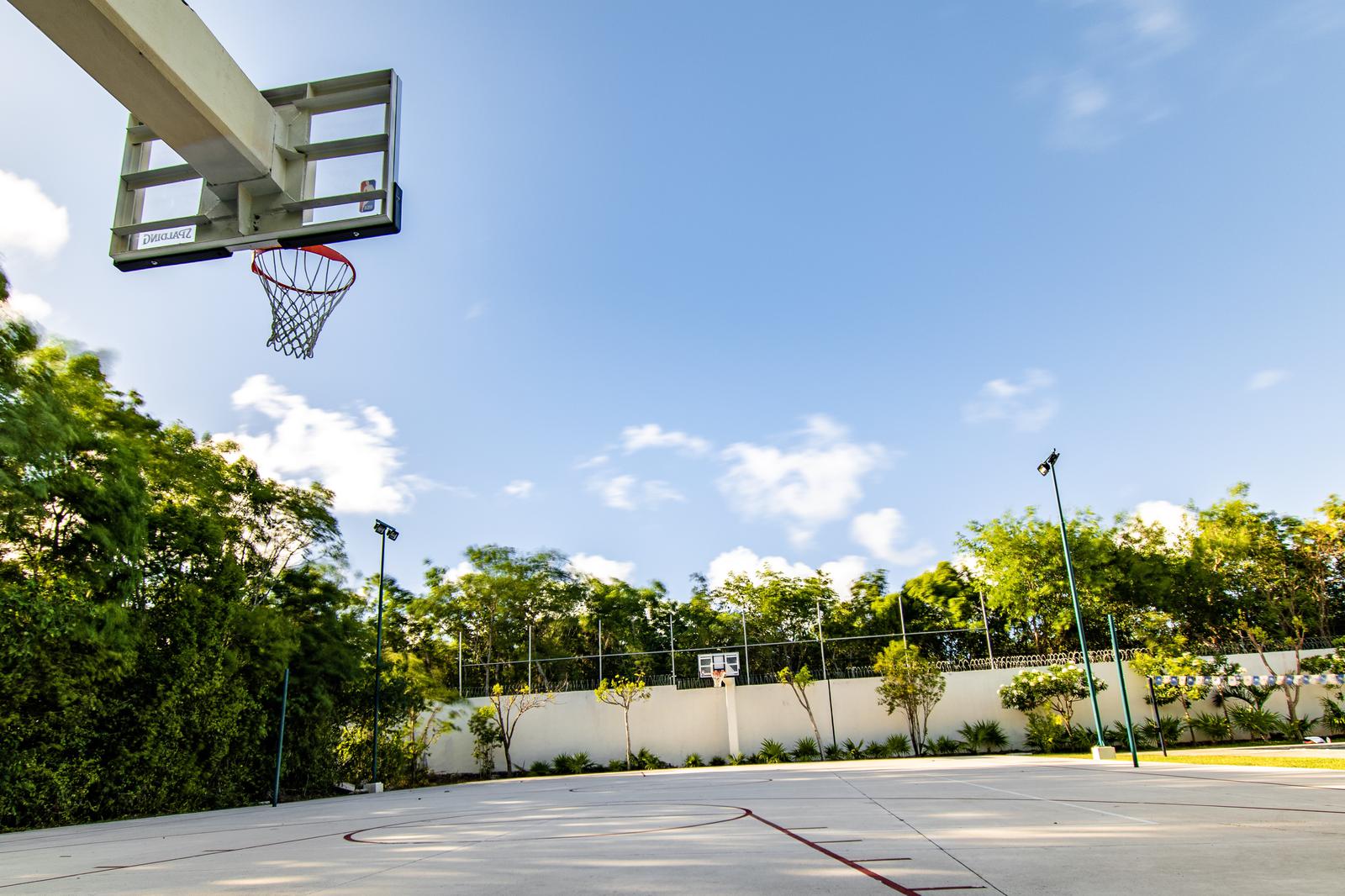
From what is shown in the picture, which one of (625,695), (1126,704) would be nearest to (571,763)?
(625,695)

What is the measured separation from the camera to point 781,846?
5.34 meters

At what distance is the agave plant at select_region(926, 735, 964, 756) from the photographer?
76.3ft

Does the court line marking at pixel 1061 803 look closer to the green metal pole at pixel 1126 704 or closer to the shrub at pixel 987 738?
the green metal pole at pixel 1126 704

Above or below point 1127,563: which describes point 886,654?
below

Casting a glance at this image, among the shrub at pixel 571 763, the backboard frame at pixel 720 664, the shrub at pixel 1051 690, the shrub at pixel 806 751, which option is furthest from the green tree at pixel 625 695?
the shrub at pixel 1051 690

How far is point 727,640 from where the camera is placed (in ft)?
104

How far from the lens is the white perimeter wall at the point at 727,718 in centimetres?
2369

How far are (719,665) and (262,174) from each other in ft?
77.0

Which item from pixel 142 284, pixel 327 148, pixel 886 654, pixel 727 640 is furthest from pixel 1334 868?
pixel 727 640

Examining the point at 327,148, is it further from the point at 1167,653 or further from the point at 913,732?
the point at 1167,653

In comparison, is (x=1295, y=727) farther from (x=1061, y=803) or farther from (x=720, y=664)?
(x=1061, y=803)

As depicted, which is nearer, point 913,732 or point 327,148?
point 327,148

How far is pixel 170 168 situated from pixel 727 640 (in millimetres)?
29330

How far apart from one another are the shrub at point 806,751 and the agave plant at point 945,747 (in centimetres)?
345
